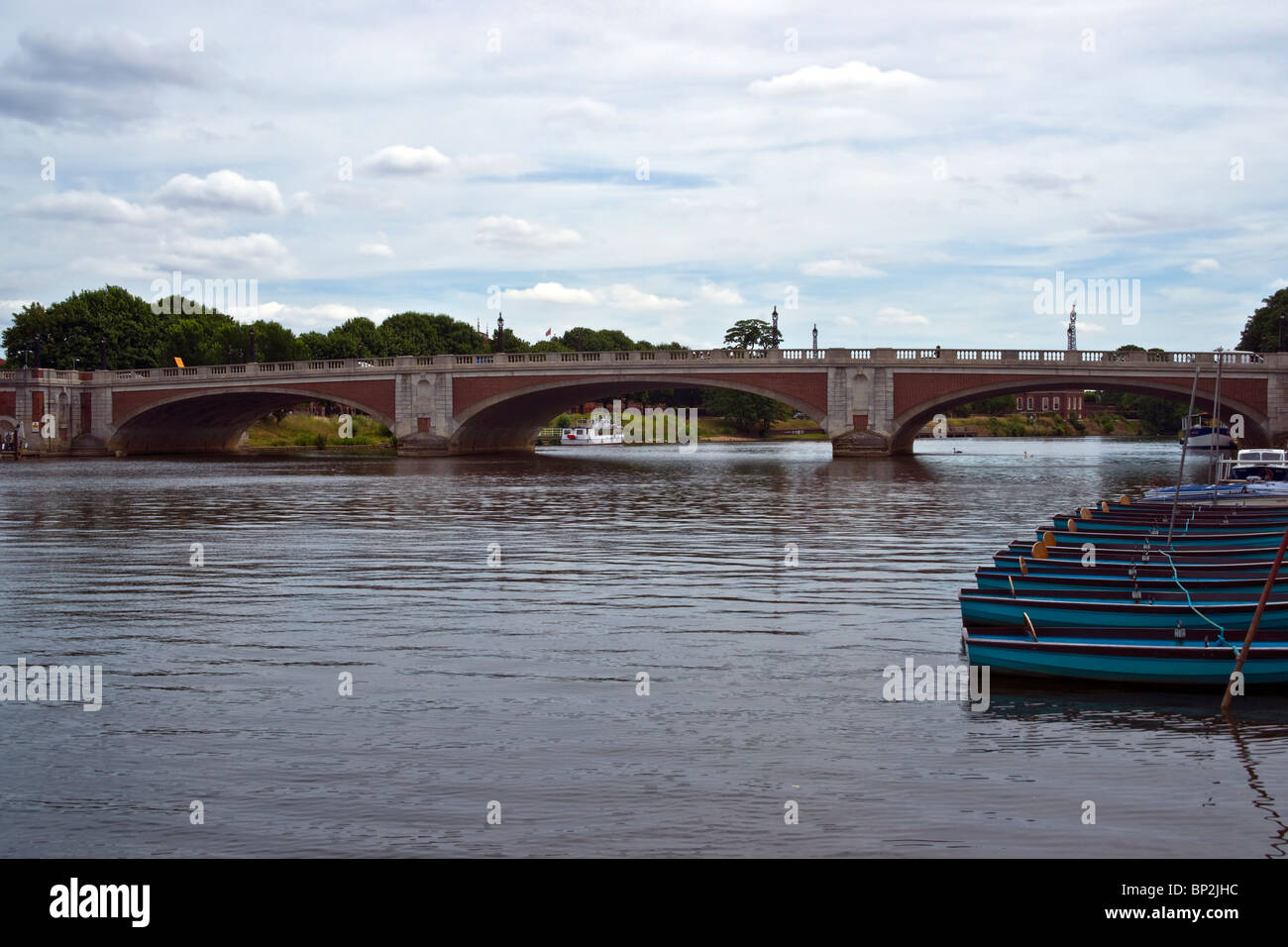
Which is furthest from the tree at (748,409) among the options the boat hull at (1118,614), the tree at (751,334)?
the boat hull at (1118,614)

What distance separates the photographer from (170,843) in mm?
9656

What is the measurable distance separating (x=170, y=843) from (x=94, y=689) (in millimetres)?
5840

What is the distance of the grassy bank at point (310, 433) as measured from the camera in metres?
112

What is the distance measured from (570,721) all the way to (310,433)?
357 ft

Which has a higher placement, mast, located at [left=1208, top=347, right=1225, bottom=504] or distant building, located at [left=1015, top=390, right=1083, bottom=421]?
distant building, located at [left=1015, top=390, right=1083, bottom=421]

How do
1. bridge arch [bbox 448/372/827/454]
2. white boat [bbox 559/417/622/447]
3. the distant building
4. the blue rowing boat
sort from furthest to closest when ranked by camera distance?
the distant building → white boat [bbox 559/417/622/447] → bridge arch [bbox 448/372/827/454] → the blue rowing boat

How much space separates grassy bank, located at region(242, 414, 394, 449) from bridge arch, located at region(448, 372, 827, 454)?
54.1 feet

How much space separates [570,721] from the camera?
13180 millimetres

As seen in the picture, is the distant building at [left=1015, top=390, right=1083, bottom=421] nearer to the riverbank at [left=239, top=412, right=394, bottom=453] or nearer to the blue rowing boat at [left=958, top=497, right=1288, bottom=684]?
the riverbank at [left=239, top=412, right=394, bottom=453]

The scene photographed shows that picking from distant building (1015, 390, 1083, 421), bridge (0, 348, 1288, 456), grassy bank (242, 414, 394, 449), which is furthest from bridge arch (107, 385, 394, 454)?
distant building (1015, 390, 1083, 421)

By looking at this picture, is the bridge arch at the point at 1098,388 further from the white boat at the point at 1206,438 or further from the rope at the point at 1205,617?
the rope at the point at 1205,617

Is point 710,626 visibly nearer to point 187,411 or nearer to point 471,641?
point 471,641

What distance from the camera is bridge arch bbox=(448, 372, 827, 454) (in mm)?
79100
